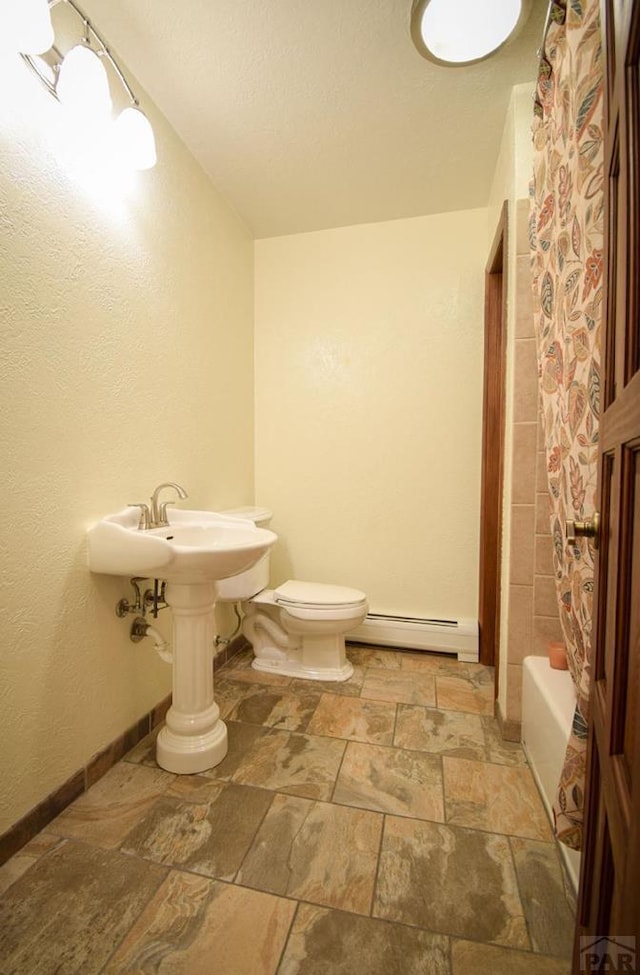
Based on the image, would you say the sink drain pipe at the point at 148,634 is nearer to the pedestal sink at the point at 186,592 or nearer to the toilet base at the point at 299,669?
the pedestal sink at the point at 186,592

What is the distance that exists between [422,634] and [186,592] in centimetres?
143

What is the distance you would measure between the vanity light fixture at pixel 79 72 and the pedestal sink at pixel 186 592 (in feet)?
3.78

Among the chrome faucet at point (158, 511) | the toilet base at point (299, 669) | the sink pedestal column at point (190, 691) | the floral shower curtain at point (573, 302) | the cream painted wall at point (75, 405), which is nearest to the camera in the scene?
the floral shower curtain at point (573, 302)

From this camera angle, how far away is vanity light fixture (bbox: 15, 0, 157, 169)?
3.07 ft

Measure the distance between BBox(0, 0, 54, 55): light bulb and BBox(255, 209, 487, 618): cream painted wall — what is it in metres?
1.57

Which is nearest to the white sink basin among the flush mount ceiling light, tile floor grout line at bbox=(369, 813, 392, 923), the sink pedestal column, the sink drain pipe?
the sink pedestal column

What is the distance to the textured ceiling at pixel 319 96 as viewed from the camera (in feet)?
4.09

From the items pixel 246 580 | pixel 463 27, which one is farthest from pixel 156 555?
pixel 463 27

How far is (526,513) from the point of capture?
4.81ft

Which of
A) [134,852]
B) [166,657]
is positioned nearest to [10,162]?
[166,657]

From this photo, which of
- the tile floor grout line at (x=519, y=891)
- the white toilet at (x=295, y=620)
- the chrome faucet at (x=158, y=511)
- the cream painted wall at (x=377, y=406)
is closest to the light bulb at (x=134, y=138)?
the chrome faucet at (x=158, y=511)

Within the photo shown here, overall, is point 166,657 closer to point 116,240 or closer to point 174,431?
point 174,431

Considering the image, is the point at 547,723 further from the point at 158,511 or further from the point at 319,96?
the point at 319,96

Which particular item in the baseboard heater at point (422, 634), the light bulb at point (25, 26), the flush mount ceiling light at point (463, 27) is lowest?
the baseboard heater at point (422, 634)
